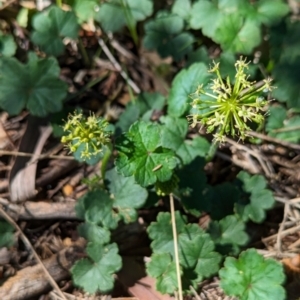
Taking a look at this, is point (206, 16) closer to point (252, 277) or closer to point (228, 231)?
point (228, 231)

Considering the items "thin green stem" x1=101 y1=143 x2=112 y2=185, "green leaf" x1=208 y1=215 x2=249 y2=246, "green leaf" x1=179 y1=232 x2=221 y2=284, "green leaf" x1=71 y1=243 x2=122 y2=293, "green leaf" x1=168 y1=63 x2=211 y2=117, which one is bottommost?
"green leaf" x1=71 y1=243 x2=122 y2=293

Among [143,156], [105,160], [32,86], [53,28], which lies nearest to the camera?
[143,156]

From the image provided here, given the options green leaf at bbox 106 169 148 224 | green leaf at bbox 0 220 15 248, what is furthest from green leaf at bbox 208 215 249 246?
green leaf at bbox 0 220 15 248

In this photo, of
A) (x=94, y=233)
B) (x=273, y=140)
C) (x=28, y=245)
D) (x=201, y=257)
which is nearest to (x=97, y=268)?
(x=94, y=233)

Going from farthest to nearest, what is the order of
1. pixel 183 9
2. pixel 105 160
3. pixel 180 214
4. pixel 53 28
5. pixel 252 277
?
pixel 183 9 → pixel 53 28 → pixel 180 214 → pixel 105 160 → pixel 252 277

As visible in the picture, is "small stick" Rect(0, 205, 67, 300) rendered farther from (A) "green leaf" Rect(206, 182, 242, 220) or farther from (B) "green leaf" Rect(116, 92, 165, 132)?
(A) "green leaf" Rect(206, 182, 242, 220)

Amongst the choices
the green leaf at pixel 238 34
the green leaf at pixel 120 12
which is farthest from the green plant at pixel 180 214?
the green leaf at pixel 120 12
